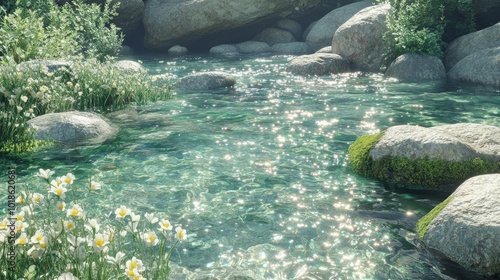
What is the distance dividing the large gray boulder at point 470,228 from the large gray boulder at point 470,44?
13.5 meters

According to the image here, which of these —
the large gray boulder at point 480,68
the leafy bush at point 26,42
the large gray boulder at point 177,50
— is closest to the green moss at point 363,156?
the leafy bush at point 26,42

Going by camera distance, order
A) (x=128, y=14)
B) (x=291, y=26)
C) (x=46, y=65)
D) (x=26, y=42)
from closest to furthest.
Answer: (x=46, y=65), (x=26, y=42), (x=128, y=14), (x=291, y=26)

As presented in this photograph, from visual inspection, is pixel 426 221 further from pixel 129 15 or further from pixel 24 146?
pixel 129 15

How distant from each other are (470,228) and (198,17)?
23917mm

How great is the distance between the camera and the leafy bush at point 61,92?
9578mm

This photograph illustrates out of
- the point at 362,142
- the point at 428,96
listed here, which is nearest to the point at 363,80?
the point at 428,96

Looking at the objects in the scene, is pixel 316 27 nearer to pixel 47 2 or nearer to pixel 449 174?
pixel 47 2

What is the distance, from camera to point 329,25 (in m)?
27.0

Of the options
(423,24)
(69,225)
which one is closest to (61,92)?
(69,225)

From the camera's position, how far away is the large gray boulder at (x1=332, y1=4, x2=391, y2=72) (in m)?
19.8

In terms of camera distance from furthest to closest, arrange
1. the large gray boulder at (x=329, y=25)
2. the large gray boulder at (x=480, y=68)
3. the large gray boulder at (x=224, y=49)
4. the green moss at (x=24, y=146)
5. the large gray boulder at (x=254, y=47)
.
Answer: the large gray boulder at (x=254, y=47) < the large gray boulder at (x=224, y=49) < the large gray boulder at (x=329, y=25) < the large gray boulder at (x=480, y=68) < the green moss at (x=24, y=146)

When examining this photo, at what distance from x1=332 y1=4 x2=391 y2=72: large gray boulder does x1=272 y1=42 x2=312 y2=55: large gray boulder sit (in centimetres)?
668

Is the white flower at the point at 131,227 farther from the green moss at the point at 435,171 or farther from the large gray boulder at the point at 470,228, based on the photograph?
the green moss at the point at 435,171

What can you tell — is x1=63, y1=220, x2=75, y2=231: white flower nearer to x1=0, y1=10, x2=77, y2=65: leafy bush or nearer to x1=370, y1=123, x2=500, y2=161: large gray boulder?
x1=370, y1=123, x2=500, y2=161: large gray boulder
